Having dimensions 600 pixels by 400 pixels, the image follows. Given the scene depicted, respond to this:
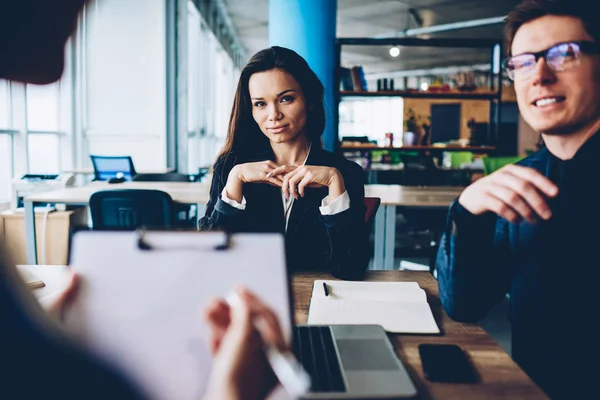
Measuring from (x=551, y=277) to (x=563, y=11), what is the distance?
1.94ft

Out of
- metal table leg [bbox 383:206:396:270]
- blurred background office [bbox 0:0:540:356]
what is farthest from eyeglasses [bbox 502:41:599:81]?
metal table leg [bbox 383:206:396:270]

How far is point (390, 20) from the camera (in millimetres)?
9844

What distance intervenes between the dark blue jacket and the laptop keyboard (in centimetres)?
37

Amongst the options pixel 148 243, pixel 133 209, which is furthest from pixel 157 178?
pixel 148 243

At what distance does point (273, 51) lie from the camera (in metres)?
1.83

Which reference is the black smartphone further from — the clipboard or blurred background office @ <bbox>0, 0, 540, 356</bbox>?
blurred background office @ <bbox>0, 0, 540, 356</bbox>

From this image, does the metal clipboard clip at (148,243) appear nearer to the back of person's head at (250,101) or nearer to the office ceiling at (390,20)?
the back of person's head at (250,101)

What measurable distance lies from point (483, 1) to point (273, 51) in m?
7.98

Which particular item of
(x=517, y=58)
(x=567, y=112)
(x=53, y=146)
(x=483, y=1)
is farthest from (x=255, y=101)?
(x=483, y=1)

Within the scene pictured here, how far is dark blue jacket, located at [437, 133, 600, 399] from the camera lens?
3.45 ft

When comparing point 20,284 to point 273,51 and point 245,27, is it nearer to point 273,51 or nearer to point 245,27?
point 273,51

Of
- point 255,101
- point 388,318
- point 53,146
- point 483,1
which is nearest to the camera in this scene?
point 388,318

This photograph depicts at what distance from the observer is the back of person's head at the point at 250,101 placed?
182cm

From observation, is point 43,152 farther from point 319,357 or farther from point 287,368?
point 287,368
